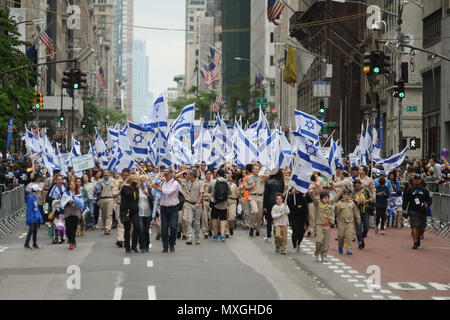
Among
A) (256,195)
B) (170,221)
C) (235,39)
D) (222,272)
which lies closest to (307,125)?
(256,195)

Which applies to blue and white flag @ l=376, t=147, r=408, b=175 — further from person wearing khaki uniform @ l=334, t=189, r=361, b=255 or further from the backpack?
person wearing khaki uniform @ l=334, t=189, r=361, b=255

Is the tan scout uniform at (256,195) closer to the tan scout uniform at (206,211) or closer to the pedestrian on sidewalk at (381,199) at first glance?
the tan scout uniform at (206,211)

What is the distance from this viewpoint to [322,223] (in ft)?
61.9

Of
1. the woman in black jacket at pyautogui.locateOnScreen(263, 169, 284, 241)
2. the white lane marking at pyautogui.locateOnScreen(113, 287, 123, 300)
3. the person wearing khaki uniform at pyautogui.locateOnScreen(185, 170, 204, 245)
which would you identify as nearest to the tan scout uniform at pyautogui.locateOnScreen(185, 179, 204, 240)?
the person wearing khaki uniform at pyautogui.locateOnScreen(185, 170, 204, 245)

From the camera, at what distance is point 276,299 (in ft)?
43.0

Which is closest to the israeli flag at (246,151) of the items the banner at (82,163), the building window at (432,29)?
the banner at (82,163)

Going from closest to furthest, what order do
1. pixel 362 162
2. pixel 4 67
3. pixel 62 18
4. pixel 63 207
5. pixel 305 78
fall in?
pixel 63 207 → pixel 362 162 → pixel 4 67 → pixel 305 78 → pixel 62 18

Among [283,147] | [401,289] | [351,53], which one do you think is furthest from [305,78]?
[401,289]

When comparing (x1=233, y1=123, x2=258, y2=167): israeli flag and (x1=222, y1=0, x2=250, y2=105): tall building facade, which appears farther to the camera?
(x1=222, y1=0, x2=250, y2=105): tall building facade

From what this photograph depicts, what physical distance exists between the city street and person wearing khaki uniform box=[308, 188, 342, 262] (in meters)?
0.27

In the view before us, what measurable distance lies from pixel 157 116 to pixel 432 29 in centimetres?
2949

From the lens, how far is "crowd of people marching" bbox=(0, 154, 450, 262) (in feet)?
66.4
